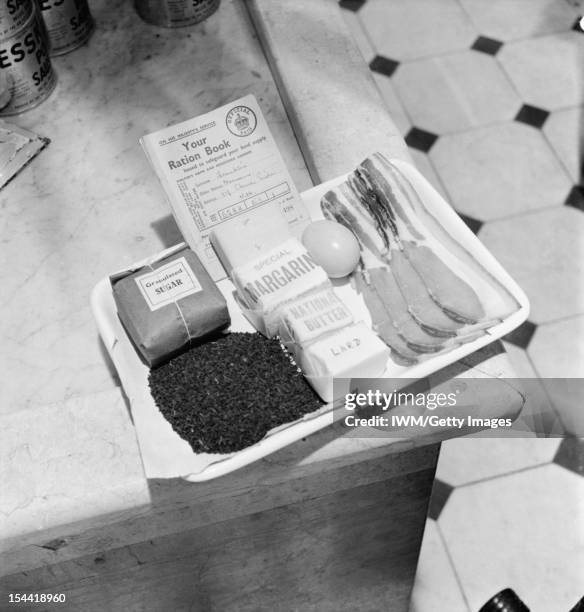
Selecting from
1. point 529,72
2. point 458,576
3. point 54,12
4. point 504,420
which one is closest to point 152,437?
point 504,420

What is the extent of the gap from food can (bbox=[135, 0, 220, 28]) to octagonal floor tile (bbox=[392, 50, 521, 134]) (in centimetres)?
116

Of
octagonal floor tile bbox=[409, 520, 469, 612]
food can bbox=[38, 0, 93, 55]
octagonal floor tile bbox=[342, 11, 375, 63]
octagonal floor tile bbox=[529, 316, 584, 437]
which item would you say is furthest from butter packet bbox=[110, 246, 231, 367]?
octagonal floor tile bbox=[342, 11, 375, 63]

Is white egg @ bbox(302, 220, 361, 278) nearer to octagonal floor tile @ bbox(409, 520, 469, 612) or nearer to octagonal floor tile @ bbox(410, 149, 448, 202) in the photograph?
octagonal floor tile @ bbox(409, 520, 469, 612)

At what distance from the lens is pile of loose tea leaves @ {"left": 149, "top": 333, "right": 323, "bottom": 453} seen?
71cm

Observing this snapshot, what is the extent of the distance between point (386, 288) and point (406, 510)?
44 centimetres

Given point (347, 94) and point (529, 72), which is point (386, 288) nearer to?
point (347, 94)

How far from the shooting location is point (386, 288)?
0.83 metres

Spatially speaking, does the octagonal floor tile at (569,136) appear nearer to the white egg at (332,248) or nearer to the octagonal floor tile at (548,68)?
the octagonal floor tile at (548,68)

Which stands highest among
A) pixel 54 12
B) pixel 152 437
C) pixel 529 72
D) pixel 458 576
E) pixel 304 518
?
pixel 54 12

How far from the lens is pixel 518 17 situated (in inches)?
97.6

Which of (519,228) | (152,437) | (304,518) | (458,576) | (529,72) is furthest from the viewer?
(529,72)

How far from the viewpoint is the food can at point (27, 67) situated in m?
0.99

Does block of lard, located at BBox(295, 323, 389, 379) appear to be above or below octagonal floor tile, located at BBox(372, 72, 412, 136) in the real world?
above

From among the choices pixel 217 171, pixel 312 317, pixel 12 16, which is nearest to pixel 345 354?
pixel 312 317
